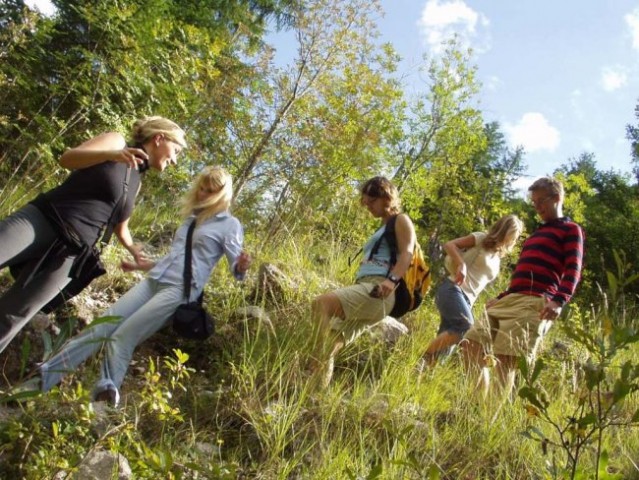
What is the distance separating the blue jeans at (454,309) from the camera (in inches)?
156

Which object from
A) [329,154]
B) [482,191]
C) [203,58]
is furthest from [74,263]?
[482,191]

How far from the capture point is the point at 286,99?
8.17 meters

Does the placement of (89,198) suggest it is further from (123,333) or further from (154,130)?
(123,333)

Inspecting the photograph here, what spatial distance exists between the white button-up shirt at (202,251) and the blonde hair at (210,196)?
0.16ft

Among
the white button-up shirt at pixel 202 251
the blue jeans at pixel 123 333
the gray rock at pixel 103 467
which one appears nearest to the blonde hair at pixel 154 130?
the white button-up shirt at pixel 202 251

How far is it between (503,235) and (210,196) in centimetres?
233

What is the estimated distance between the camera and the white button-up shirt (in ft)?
10.4

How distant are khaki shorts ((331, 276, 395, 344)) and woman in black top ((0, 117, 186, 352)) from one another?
1523 mm

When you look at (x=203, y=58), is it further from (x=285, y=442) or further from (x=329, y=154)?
(x=285, y=442)

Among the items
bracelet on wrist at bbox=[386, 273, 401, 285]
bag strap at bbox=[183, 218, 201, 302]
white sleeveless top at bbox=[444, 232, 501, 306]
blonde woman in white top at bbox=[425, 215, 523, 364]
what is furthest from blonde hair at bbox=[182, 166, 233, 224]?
white sleeveless top at bbox=[444, 232, 501, 306]

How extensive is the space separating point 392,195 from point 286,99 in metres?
4.96

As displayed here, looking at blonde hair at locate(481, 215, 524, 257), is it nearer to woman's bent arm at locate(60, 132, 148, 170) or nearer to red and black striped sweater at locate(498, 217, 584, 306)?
red and black striped sweater at locate(498, 217, 584, 306)

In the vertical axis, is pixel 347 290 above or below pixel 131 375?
above

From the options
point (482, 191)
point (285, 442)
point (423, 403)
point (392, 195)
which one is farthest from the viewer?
point (482, 191)
